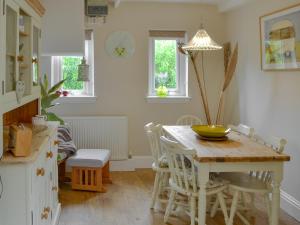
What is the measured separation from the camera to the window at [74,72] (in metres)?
5.13

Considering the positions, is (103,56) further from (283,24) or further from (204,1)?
(283,24)

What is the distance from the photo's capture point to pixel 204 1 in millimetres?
5141

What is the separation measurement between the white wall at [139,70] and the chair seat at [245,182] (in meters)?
2.09

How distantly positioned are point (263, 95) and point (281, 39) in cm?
71

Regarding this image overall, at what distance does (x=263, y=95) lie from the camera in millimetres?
4250

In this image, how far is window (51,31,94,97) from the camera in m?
5.13

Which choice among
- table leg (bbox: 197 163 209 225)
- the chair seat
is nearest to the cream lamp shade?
the chair seat

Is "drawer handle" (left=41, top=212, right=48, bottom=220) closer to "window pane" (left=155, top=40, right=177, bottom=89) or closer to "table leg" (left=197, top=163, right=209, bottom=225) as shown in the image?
"table leg" (left=197, top=163, right=209, bottom=225)

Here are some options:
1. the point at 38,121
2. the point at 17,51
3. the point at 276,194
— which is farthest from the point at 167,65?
the point at 17,51

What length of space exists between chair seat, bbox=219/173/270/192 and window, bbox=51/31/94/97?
2.51 m

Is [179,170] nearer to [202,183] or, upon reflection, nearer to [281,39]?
[202,183]

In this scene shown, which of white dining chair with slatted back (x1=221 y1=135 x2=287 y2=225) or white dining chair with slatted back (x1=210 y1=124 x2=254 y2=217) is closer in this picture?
white dining chair with slatted back (x1=221 y1=135 x2=287 y2=225)

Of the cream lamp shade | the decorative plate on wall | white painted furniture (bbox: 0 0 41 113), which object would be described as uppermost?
the decorative plate on wall

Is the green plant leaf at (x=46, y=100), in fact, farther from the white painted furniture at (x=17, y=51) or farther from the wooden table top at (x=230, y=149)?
the wooden table top at (x=230, y=149)
